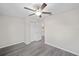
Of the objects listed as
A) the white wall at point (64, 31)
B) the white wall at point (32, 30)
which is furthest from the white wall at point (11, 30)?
the white wall at point (64, 31)

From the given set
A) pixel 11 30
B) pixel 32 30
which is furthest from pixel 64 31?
pixel 11 30

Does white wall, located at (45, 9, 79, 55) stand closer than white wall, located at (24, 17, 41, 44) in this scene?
No

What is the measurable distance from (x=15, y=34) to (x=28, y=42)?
43 cm

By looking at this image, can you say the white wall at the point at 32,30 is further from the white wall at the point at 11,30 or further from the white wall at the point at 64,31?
the white wall at the point at 64,31

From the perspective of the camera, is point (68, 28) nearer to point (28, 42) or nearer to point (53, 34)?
point (53, 34)

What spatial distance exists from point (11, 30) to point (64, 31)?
177 cm

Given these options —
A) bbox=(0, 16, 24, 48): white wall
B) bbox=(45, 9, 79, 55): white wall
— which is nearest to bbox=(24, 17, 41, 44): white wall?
bbox=(0, 16, 24, 48): white wall

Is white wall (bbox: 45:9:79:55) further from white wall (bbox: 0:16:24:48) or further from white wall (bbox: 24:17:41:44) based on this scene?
white wall (bbox: 0:16:24:48)

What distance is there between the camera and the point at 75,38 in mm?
2172

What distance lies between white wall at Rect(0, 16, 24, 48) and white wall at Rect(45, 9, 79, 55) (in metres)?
0.80

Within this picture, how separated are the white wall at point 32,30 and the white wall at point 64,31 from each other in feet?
1.11

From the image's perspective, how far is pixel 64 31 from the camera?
2.30 meters

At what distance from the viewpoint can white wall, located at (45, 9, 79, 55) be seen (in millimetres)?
2107

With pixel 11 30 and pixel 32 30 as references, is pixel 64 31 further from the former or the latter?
pixel 11 30
